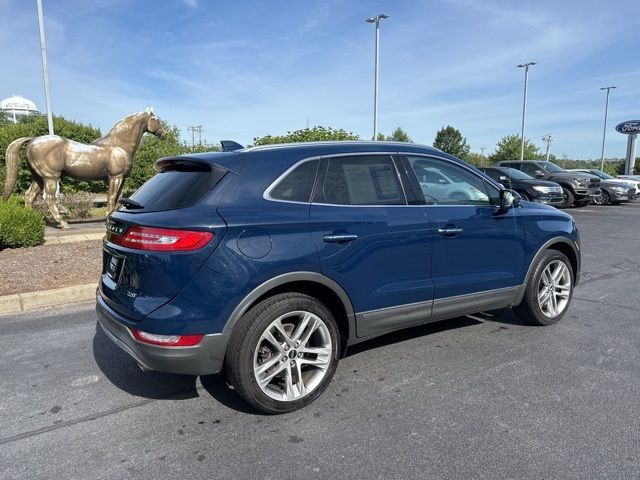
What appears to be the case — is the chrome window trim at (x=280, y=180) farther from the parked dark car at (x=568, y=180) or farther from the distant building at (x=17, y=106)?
the distant building at (x=17, y=106)

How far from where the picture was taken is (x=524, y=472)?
2.52 metres

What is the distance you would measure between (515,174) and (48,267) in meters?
15.7

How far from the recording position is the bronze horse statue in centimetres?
949

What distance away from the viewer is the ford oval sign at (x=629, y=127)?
41.2 meters

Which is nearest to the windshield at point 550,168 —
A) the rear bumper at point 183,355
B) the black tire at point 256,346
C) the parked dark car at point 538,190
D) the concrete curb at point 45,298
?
the parked dark car at point 538,190

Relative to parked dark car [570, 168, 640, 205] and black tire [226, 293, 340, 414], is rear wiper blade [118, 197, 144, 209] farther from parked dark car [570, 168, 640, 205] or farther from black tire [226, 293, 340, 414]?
parked dark car [570, 168, 640, 205]

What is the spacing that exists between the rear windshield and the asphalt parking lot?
4.61ft

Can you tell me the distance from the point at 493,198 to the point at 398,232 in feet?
4.14

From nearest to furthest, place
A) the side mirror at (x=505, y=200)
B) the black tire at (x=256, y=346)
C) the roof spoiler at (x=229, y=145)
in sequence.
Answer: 1. the black tire at (x=256, y=346)
2. the roof spoiler at (x=229, y=145)
3. the side mirror at (x=505, y=200)

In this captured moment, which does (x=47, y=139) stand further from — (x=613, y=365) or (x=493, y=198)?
(x=613, y=365)

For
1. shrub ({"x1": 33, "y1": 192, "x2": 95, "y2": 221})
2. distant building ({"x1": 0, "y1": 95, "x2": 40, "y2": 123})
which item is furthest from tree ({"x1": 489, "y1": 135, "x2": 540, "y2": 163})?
distant building ({"x1": 0, "y1": 95, "x2": 40, "y2": 123})

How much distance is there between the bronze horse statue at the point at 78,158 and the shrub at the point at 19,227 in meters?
1.57

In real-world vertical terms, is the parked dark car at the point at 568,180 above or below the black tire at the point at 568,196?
above

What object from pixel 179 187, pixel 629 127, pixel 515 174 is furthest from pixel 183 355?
pixel 629 127
